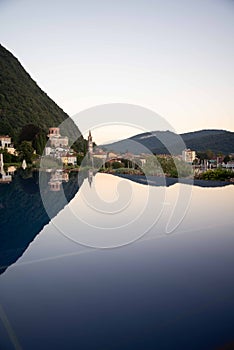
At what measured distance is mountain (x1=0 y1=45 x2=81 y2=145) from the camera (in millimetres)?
16641

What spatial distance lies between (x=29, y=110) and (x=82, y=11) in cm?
1569

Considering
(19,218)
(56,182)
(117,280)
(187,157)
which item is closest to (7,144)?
(56,182)

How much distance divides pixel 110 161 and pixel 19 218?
7553mm

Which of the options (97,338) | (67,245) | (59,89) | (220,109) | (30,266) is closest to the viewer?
(97,338)

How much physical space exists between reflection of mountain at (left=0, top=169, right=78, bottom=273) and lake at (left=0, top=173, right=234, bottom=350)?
0.01 m

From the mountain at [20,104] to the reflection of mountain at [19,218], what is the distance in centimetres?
1085

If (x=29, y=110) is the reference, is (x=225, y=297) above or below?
below

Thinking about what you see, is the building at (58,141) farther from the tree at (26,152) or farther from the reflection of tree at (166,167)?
the reflection of tree at (166,167)

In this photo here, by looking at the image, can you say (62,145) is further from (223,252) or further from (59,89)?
(223,252)

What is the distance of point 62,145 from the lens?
12.9m

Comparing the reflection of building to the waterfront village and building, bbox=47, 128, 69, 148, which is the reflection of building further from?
building, bbox=47, 128, 69, 148

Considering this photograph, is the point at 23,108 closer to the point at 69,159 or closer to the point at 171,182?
the point at 69,159

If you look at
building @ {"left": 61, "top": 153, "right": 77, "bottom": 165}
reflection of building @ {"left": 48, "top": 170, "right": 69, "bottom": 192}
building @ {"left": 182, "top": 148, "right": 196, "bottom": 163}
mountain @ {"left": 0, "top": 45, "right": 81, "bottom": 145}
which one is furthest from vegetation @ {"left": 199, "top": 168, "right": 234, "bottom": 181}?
mountain @ {"left": 0, "top": 45, "right": 81, "bottom": 145}

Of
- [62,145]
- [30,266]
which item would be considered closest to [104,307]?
[30,266]
